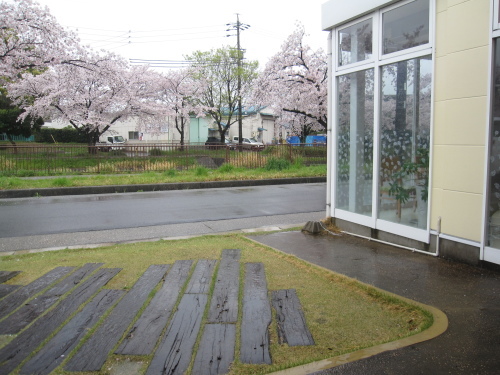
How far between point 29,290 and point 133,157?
15793 mm

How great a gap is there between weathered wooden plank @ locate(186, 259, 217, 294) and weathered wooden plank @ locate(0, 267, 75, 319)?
165cm

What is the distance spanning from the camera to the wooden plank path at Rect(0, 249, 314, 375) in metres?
3.37

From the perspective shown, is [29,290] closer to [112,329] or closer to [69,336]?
[69,336]

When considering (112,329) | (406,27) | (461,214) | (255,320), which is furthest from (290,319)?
(406,27)

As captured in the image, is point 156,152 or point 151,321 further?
point 156,152

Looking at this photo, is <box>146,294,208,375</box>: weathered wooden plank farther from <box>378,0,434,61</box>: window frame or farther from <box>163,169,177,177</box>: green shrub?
<box>163,169,177,177</box>: green shrub

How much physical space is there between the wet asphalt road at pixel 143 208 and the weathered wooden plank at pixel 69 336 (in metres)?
5.00

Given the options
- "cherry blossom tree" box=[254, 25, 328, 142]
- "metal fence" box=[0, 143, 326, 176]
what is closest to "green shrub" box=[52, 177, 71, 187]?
"metal fence" box=[0, 143, 326, 176]

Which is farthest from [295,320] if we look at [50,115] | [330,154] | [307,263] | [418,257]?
[50,115]

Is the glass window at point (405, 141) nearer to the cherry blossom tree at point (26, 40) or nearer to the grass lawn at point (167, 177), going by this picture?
the grass lawn at point (167, 177)

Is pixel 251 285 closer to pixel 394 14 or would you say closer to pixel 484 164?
pixel 484 164

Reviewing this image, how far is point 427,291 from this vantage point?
4777 millimetres

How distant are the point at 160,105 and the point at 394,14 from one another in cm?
3184

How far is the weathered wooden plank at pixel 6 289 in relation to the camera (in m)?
4.93
